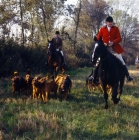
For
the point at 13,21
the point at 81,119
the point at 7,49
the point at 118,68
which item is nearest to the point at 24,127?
the point at 81,119

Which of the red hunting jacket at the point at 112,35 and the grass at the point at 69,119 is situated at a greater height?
the red hunting jacket at the point at 112,35

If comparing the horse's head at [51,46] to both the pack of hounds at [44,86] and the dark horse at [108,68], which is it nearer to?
the pack of hounds at [44,86]

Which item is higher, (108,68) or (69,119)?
(108,68)

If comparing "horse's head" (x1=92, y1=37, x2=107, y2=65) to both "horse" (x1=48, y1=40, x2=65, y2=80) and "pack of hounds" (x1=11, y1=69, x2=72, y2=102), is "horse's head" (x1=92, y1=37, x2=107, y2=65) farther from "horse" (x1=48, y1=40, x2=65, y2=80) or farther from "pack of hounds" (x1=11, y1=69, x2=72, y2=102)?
"horse" (x1=48, y1=40, x2=65, y2=80)

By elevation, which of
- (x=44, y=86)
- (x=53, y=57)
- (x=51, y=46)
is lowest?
(x=44, y=86)

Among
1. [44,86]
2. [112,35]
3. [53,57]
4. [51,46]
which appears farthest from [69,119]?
[53,57]

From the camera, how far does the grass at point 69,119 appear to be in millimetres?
5973

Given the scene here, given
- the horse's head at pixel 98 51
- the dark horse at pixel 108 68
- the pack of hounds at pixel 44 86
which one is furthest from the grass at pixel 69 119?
the horse's head at pixel 98 51

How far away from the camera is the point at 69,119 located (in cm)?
721

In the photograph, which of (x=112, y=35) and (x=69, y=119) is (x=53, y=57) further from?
(x=69, y=119)

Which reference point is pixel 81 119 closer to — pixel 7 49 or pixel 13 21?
pixel 7 49

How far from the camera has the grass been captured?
19.6 feet

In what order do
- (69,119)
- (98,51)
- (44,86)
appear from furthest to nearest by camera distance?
(44,86), (98,51), (69,119)

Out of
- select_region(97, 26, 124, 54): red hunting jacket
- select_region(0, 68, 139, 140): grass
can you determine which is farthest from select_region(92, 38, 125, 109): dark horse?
select_region(0, 68, 139, 140): grass
